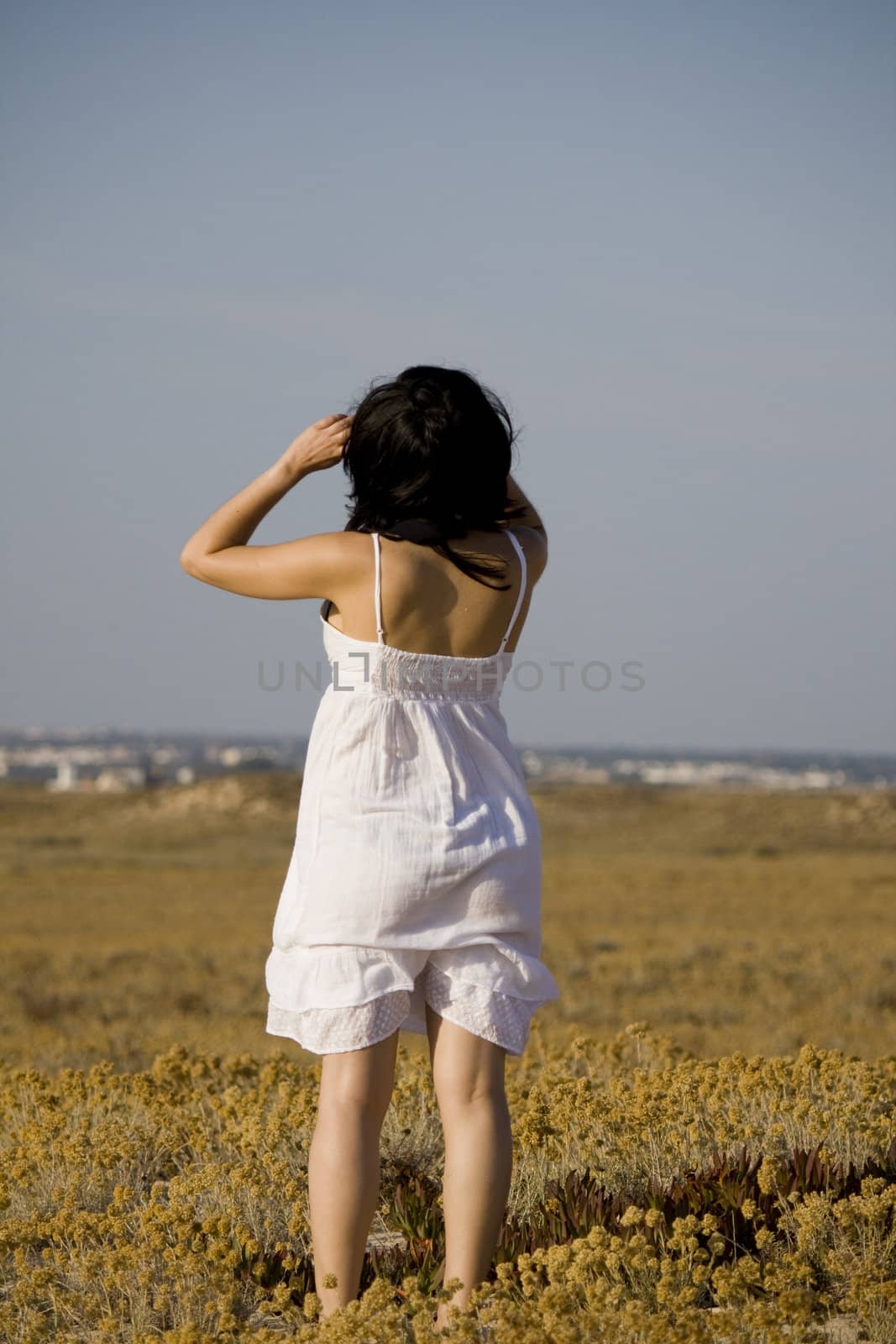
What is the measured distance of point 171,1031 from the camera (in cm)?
1316

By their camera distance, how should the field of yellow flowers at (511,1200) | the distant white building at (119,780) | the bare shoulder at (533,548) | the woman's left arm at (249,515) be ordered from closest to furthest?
1. the field of yellow flowers at (511,1200)
2. the woman's left arm at (249,515)
3. the bare shoulder at (533,548)
4. the distant white building at (119,780)

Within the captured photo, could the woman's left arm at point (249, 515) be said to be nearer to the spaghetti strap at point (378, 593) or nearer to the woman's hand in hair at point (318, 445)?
the woman's hand in hair at point (318, 445)

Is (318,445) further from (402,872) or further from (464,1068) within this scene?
(464,1068)

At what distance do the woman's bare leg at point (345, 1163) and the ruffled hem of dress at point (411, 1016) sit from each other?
4cm

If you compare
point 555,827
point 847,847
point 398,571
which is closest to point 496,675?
point 398,571

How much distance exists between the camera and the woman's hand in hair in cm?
328

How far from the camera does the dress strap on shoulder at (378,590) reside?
3.06 metres

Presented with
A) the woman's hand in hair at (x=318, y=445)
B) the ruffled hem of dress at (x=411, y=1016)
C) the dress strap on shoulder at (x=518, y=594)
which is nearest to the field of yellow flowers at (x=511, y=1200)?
the ruffled hem of dress at (x=411, y=1016)

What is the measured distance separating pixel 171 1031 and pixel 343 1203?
34.7 feet

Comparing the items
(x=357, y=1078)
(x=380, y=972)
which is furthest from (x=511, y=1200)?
(x=380, y=972)

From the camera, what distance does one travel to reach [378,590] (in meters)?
3.08

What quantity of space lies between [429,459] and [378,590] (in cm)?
31

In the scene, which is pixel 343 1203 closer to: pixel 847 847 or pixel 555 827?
pixel 847 847

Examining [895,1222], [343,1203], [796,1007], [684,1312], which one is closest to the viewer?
[684,1312]
